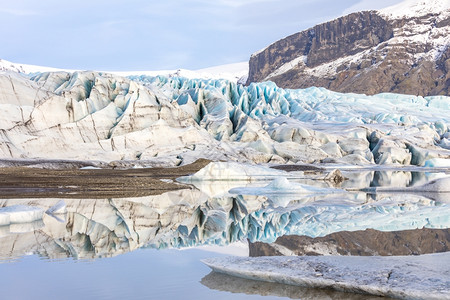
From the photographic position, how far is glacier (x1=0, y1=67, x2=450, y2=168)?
2339 cm

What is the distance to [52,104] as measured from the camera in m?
24.4

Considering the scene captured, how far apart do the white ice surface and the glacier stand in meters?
19.0

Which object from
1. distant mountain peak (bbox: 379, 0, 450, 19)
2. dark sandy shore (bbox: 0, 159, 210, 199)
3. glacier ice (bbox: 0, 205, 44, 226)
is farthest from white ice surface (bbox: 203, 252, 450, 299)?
distant mountain peak (bbox: 379, 0, 450, 19)

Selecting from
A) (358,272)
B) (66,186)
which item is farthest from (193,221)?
(66,186)

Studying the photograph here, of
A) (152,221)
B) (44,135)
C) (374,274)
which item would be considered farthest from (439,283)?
(44,135)

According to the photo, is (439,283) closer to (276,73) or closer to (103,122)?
(103,122)

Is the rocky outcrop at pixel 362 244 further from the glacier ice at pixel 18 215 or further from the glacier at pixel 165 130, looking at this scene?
the glacier at pixel 165 130

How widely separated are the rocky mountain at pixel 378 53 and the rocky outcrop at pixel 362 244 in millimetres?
76950

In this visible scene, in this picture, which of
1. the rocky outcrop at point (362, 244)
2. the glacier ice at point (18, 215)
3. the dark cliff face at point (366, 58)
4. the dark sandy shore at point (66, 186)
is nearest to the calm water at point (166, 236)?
the glacier ice at point (18, 215)

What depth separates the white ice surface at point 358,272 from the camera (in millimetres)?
3357

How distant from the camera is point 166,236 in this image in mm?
6008

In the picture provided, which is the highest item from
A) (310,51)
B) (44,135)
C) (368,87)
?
(310,51)

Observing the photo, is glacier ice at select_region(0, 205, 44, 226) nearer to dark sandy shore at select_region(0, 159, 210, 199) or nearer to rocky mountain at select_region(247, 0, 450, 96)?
dark sandy shore at select_region(0, 159, 210, 199)

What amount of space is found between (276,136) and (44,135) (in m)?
13.5
